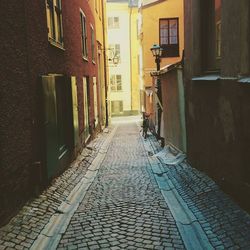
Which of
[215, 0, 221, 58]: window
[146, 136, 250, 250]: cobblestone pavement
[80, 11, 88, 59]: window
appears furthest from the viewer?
[80, 11, 88, 59]: window

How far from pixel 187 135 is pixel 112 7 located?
125ft

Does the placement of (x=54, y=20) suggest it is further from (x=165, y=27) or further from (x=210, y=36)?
(x=165, y=27)

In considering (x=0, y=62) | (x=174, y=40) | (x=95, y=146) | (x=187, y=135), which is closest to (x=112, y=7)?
(x=174, y=40)

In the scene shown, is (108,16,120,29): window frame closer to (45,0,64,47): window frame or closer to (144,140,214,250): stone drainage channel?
(45,0,64,47): window frame

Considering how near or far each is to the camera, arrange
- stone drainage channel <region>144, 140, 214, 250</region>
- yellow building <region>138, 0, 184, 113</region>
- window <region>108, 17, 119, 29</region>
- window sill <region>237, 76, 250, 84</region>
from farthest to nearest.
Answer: window <region>108, 17, 119, 29</region> → yellow building <region>138, 0, 184, 113</region> → window sill <region>237, 76, 250, 84</region> → stone drainage channel <region>144, 140, 214, 250</region>

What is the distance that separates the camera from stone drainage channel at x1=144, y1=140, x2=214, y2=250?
5248 millimetres

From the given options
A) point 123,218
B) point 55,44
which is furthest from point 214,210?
point 55,44

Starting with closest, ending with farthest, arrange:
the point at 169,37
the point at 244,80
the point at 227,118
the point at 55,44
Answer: the point at 244,80, the point at 227,118, the point at 55,44, the point at 169,37

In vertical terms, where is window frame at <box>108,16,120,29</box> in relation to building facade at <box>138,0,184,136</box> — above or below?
above

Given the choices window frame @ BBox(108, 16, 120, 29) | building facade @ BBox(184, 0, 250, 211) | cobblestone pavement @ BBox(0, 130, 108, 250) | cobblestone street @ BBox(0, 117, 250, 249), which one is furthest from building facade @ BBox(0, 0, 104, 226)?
window frame @ BBox(108, 16, 120, 29)

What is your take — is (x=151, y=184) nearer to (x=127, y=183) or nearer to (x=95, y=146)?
(x=127, y=183)

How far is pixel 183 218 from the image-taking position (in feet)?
20.5

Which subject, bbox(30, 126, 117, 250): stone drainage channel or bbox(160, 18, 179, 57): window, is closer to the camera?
bbox(30, 126, 117, 250): stone drainage channel

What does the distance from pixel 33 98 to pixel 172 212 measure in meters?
3.27
